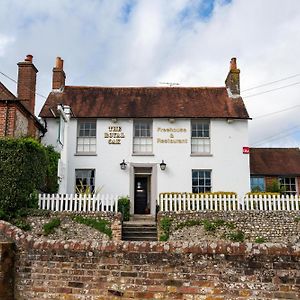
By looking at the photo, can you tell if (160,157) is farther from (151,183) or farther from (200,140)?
(200,140)

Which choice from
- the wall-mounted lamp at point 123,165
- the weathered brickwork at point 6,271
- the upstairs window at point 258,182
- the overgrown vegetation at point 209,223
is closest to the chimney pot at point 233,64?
the upstairs window at point 258,182

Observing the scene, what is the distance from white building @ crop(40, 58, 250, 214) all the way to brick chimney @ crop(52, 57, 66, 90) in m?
1.65

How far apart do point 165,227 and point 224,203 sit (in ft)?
9.79

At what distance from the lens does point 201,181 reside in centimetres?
2100

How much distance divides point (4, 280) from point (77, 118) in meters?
16.3

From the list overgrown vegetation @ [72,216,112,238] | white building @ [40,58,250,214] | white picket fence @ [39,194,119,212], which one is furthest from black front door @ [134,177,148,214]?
overgrown vegetation @ [72,216,112,238]

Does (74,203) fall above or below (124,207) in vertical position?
above

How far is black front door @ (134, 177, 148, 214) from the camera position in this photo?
71.4 ft

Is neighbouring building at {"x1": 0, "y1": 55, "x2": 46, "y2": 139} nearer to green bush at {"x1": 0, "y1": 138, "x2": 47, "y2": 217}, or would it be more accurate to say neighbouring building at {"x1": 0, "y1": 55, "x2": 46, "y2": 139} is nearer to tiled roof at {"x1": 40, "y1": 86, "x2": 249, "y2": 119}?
tiled roof at {"x1": 40, "y1": 86, "x2": 249, "y2": 119}

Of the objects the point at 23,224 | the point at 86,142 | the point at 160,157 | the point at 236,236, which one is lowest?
the point at 236,236

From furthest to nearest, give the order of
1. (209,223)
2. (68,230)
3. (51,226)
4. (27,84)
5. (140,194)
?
(140,194) < (27,84) < (209,223) < (68,230) < (51,226)

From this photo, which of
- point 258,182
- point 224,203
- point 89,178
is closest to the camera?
point 224,203

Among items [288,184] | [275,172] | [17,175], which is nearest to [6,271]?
[17,175]

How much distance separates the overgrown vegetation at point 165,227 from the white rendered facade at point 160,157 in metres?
4.72
